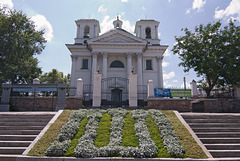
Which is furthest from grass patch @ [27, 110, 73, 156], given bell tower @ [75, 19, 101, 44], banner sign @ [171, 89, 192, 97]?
bell tower @ [75, 19, 101, 44]

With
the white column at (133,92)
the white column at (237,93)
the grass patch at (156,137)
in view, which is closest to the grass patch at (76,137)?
the grass patch at (156,137)

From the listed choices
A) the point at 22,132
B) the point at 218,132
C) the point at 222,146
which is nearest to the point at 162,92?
the point at 218,132

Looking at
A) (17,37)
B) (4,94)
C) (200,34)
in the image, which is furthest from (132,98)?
(17,37)

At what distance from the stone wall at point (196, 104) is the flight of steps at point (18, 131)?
850cm

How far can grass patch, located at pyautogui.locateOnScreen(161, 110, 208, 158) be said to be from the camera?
5.95m

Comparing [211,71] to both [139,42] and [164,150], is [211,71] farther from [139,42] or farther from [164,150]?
[164,150]

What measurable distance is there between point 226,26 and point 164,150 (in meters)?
19.2

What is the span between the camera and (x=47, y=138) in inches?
271

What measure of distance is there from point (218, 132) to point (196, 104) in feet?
24.4

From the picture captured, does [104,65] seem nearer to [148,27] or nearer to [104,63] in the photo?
[104,63]

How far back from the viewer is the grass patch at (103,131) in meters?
6.66

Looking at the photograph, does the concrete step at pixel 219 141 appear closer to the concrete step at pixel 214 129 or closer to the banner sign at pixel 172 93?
the concrete step at pixel 214 129

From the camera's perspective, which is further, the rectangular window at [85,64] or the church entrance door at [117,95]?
the rectangular window at [85,64]

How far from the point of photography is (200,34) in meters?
20.5
